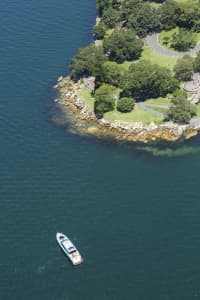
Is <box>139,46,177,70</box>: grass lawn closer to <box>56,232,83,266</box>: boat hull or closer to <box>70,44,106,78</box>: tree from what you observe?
<box>70,44,106,78</box>: tree

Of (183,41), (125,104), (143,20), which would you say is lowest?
(125,104)

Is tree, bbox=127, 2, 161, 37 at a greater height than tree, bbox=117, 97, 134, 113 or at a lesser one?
greater

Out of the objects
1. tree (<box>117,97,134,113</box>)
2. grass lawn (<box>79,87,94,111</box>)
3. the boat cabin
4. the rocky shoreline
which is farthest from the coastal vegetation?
the boat cabin

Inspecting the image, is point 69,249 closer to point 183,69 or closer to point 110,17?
point 183,69

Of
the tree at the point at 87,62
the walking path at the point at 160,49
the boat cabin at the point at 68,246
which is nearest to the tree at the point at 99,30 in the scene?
the walking path at the point at 160,49

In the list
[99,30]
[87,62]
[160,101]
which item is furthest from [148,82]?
[99,30]

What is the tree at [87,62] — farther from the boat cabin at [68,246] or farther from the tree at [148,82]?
the boat cabin at [68,246]

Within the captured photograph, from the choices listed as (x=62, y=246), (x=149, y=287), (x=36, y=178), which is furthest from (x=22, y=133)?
(x=149, y=287)

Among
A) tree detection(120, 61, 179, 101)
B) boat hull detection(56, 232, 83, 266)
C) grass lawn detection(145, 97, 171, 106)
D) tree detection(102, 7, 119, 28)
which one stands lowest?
boat hull detection(56, 232, 83, 266)
